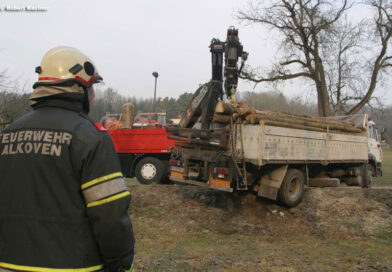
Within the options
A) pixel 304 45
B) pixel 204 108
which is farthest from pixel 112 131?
pixel 304 45

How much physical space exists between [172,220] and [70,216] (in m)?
5.95

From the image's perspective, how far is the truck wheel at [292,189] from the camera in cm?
761

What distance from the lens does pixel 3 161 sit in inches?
70.8

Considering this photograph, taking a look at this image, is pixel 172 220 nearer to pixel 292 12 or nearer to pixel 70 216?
pixel 70 216

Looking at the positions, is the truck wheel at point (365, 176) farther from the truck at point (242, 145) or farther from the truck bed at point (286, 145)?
the truck at point (242, 145)

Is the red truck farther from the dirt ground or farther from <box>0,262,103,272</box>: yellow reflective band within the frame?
<box>0,262,103,272</box>: yellow reflective band

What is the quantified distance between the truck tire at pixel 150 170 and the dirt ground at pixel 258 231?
1218 mm

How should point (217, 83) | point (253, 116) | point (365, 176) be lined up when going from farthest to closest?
point (365, 176)
point (217, 83)
point (253, 116)

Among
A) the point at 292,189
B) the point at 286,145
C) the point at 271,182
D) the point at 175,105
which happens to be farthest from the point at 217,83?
the point at 175,105

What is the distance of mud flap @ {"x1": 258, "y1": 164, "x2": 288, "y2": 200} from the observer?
24.2 feet

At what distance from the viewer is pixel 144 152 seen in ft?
34.2

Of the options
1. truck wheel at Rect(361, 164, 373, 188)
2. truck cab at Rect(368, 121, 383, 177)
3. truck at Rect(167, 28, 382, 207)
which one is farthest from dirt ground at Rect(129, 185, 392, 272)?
truck cab at Rect(368, 121, 383, 177)

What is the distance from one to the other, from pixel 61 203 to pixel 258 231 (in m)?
6.05

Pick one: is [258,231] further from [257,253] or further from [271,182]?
[257,253]
